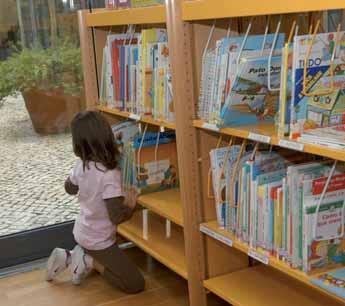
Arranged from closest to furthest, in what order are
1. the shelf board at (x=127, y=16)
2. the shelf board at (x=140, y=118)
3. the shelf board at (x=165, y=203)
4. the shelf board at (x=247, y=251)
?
the shelf board at (x=247, y=251)
the shelf board at (x=127, y=16)
the shelf board at (x=140, y=118)
the shelf board at (x=165, y=203)

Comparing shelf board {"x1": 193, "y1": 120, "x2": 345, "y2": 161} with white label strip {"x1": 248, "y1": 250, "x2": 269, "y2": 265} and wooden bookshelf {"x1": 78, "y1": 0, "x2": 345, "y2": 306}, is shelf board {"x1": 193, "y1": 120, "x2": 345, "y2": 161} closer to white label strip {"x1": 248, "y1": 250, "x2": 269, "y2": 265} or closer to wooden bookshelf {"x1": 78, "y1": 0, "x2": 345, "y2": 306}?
wooden bookshelf {"x1": 78, "y1": 0, "x2": 345, "y2": 306}

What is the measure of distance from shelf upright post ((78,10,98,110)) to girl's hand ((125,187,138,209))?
529mm

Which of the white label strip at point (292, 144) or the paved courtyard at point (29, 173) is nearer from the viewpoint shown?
the white label strip at point (292, 144)

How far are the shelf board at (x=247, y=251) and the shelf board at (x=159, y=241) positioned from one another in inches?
11.2

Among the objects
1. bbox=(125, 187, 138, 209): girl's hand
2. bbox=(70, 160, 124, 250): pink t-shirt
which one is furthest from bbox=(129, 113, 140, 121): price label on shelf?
bbox=(125, 187, 138, 209): girl's hand

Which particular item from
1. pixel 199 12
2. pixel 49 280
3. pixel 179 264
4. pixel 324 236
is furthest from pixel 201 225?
pixel 49 280

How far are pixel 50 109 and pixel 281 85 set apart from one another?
1.95 meters

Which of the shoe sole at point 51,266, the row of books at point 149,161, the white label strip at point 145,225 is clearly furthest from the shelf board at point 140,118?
the shoe sole at point 51,266

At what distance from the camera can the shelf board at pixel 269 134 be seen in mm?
1777

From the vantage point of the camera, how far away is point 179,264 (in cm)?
275

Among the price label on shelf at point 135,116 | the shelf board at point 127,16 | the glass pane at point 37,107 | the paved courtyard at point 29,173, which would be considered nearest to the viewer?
the shelf board at point 127,16

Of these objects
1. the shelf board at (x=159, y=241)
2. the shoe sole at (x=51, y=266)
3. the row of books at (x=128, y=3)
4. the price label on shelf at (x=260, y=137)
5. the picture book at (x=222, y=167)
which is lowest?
the shoe sole at (x=51, y=266)

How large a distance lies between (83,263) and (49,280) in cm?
27

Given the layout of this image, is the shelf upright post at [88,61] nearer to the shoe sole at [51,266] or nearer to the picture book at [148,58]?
the picture book at [148,58]
